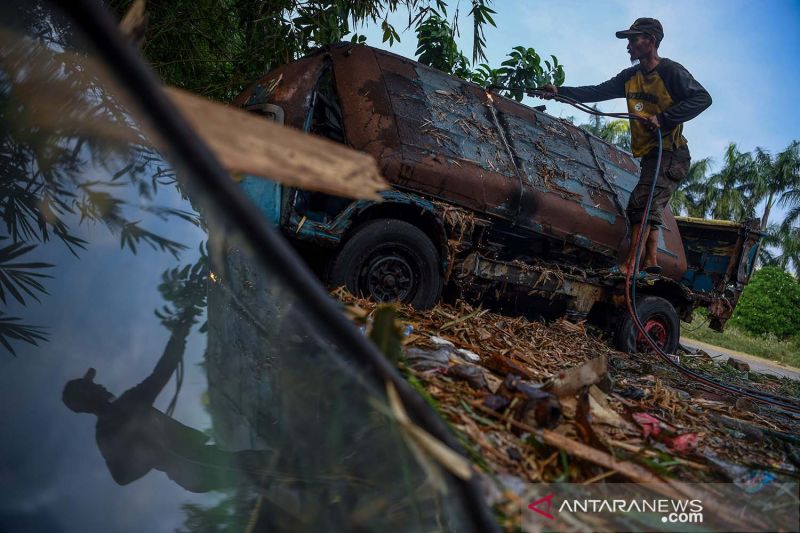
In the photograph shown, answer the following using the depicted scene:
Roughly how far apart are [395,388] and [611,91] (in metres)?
5.58

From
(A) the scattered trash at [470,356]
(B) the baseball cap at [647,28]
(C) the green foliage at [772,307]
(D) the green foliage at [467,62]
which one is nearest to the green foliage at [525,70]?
(D) the green foliage at [467,62]

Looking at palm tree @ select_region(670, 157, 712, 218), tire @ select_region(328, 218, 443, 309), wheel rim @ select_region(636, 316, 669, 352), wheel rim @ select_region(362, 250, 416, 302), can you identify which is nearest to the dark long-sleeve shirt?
wheel rim @ select_region(636, 316, 669, 352)

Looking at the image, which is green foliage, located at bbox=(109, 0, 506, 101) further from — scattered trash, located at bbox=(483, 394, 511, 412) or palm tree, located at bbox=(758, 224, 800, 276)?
palm tree, located at bbox=(758, 224, 800, 276)

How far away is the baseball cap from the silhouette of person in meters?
5.47

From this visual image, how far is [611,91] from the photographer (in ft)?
17.5

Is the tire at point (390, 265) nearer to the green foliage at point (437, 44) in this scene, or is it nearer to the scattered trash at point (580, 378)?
the scattered trash at point (580, 378)

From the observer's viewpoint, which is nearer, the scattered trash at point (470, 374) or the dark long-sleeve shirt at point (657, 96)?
the scattered trash at point (470, 374)

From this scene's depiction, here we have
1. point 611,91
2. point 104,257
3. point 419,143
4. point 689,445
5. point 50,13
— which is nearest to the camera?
point 50,13

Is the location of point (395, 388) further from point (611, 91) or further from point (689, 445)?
point (611, 91)

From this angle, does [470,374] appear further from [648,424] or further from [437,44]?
[437,44]

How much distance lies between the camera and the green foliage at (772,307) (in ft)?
76.6

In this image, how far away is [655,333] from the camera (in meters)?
5.58

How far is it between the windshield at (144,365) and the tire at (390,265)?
2081 mm

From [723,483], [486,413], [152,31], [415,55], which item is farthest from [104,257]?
[415,55]
